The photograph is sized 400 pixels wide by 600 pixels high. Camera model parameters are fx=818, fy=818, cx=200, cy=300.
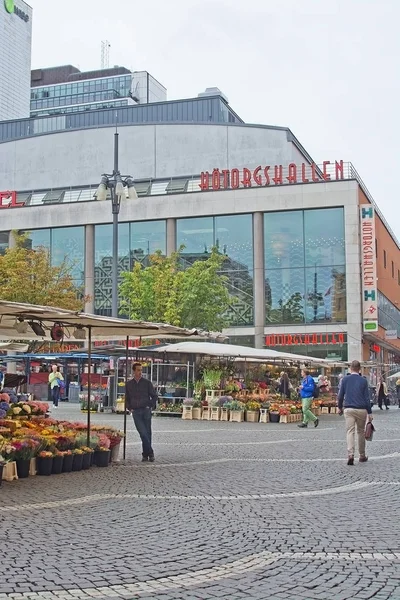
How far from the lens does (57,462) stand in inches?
494

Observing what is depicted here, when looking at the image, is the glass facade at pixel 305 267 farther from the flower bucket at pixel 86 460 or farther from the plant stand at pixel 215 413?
the flower bucket at pixel 86 460

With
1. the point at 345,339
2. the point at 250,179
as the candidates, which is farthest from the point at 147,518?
the point at 250,179

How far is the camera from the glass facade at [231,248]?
48531 millimetres

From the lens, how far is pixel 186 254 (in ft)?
163

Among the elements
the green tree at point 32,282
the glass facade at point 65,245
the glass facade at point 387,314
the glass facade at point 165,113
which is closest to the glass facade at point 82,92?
the glass facade at point 165,113

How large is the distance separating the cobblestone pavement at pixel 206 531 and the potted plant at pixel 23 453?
0.28m

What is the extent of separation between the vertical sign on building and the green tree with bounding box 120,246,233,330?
864 centimetres

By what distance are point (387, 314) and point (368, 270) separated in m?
12.0

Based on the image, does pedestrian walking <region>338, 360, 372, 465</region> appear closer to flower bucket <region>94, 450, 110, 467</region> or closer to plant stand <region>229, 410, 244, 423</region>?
flower bucket <region>94, 450, 110, 467</region>

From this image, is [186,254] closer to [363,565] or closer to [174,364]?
[174,364]

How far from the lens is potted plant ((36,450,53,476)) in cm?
1228

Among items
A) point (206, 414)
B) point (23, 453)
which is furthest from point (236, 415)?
point (23, 453)

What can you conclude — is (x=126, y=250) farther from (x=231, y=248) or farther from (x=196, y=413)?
(x=196, y=413)

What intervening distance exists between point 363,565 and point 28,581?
2.65 meters
